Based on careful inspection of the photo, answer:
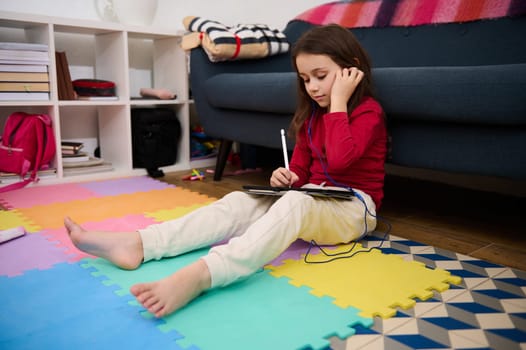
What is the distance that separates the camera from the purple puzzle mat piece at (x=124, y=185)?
2.03 metres

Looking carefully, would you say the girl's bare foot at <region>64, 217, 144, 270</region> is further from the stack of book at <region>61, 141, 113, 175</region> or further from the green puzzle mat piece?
the stack of book at <region>61, 141, 113, 175</region>

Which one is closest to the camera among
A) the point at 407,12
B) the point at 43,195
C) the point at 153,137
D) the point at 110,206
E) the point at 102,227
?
the point at 102,227

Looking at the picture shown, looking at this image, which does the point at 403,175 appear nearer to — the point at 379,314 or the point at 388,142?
the point at 388,142

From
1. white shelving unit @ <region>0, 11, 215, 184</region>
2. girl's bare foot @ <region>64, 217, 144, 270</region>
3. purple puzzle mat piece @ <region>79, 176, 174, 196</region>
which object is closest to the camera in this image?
girl's bare foot @ <region>64, 217, 144, 270</region>

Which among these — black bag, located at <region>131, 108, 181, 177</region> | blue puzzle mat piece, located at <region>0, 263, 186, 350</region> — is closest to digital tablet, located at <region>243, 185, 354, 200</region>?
blue puzzle mat piece, located at <region>0, 263, 186, 350</region>

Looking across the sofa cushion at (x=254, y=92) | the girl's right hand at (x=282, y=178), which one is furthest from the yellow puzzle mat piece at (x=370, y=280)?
the sofa cushion at (x=254, y=92)

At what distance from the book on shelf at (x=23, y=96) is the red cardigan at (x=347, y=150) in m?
1.30

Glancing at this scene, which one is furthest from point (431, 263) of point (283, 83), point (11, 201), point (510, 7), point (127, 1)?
point (127, 1)

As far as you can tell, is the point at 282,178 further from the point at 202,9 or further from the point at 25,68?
the point at 202,9

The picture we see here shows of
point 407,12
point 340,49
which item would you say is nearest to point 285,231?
point 340,49

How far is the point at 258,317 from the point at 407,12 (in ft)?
5.33

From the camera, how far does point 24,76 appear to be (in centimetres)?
207

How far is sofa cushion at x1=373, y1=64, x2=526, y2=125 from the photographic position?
3.85ft

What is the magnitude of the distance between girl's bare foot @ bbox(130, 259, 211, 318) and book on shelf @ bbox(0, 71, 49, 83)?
1554mm
